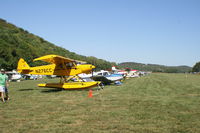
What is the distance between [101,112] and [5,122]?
126 inches

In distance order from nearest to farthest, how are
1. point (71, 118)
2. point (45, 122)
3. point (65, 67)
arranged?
point (45, 122), point (71, 118), point (65, 67)

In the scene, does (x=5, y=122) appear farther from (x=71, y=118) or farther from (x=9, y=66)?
(x=9, y=66)

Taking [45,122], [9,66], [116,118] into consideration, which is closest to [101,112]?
[116,118]

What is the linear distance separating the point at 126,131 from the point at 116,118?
126 centimetres

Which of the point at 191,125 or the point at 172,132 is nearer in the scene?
the point at 172,132

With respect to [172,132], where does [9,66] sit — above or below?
above

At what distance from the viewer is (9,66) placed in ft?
152

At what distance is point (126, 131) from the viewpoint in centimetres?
468

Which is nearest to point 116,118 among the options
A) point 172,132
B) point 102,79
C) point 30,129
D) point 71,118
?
point 71,118

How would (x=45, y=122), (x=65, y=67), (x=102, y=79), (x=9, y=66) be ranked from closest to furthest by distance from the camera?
(x=45, y=122) → (x=65, y=67) → (x=102, y=79) → (x=9, y=66)

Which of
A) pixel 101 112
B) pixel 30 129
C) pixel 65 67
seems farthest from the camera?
pixel 65 67

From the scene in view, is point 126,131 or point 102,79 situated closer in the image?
point 126,131

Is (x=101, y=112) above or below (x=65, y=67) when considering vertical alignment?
below

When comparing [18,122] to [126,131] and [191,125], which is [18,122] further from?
[191,125]
